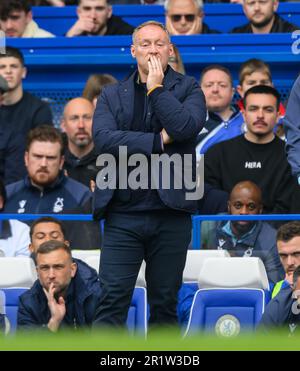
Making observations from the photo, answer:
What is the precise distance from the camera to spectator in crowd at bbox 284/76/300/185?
7.11m

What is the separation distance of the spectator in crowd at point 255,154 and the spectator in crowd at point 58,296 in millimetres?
2148

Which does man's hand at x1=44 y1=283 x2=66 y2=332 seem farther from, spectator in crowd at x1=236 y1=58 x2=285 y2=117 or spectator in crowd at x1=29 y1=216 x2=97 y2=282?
spectator in crowd at x1=236 y1=58 x2=285 y2=117

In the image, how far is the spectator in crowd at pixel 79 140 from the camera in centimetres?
1041

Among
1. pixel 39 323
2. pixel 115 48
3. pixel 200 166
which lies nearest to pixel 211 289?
pixel 39 323

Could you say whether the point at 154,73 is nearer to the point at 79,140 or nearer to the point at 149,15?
the point at 79,140

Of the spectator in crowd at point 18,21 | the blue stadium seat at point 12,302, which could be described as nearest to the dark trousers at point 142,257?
the blue stadium seat at point 12,302

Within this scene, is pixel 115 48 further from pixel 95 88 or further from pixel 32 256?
pixel 32 256

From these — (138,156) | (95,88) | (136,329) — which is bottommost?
(136,329)

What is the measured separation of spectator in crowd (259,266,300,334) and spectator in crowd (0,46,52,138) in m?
4.25

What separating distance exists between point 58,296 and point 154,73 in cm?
187

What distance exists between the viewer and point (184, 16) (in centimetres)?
1163

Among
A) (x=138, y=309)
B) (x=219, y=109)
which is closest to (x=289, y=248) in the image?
(x=138, y=309)

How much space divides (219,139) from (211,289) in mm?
2625

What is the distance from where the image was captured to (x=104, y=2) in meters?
11.9
